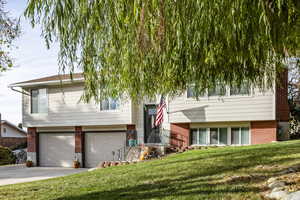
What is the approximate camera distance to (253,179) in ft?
19.5

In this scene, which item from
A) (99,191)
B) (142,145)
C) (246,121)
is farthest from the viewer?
(142,145)

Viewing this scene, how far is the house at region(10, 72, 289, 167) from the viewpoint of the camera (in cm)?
1517

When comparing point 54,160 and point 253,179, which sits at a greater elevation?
point 253,179

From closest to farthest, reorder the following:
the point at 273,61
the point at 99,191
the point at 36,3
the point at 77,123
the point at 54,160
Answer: the point at 36,3 → the point at 273,61 → the point at 99,191 → the point at 77,123 → the point at 54,160

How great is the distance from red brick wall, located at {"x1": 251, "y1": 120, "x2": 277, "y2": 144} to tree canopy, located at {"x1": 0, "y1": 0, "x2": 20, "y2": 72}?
1023 cm

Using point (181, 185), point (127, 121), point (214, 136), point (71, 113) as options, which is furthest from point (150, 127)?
point (181, 185)

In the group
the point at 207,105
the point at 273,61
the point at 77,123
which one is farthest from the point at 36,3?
the point at 77,123

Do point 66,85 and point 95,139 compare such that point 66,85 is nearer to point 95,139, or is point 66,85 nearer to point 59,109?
point 59,109

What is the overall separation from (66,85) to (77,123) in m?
2.21

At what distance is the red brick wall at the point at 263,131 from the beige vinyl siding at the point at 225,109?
1.91 feet

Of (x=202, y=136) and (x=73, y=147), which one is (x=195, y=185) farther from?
(x=73, y=147)

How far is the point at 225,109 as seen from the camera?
15.4m

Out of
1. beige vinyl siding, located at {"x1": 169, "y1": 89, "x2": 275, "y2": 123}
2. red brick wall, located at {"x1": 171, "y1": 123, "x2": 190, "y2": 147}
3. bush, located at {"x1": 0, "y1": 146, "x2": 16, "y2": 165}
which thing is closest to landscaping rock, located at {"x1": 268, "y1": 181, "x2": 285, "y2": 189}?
beige vinyl siding, located at {"x1": 169, "y1": 89, "x2": 275, "y2": 123}

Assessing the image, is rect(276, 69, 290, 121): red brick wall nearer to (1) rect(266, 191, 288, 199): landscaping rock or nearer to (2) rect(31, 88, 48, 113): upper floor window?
(1) rect(266, 191, 288, 199): landscaping rock
